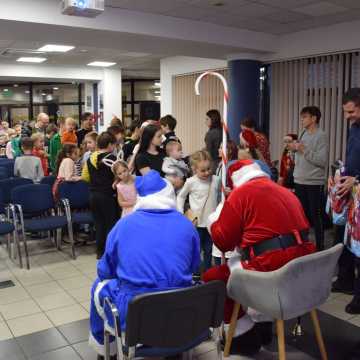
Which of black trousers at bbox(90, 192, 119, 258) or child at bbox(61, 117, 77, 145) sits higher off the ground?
child at bbox(61, 117, 77, 145)

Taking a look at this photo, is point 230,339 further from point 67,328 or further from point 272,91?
point 272,91

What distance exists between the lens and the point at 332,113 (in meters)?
6.51

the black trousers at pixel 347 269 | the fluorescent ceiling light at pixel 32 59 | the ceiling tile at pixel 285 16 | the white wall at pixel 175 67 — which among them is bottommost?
the black trousers at pixel 347 269

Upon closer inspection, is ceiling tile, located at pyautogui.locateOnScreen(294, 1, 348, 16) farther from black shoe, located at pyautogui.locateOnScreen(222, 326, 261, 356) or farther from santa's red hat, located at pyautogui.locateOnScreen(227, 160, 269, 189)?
black shoe, located at pyautogui.locateOnScreen(222, 326, 261, 356)

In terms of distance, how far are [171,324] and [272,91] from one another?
19.8ft

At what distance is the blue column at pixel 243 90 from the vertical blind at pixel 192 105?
3.28 feet

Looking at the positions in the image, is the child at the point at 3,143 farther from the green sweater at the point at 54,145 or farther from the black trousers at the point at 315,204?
the black trousers at the point at 315,204

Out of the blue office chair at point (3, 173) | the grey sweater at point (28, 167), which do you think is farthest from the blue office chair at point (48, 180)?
the blue office chair at point (3, 173)

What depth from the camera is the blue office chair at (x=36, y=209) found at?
186 inches

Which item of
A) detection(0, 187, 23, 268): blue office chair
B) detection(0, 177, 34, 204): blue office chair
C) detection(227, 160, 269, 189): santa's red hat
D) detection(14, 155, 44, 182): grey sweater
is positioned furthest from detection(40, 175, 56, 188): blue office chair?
detection(227, 160, 269, 189): santa's red hat

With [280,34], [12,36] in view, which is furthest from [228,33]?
[12,36]

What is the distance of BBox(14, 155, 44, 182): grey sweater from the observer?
5.84 m

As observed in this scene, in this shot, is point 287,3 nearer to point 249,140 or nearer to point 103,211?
point 249,140

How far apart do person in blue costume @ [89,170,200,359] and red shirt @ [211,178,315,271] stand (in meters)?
0.31
